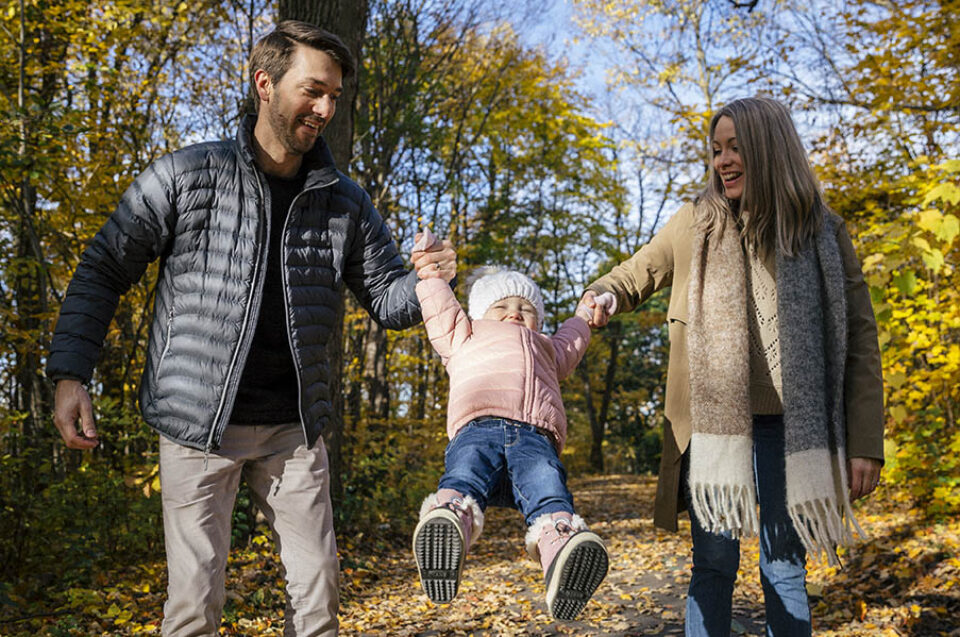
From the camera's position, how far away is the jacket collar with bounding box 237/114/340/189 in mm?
2686

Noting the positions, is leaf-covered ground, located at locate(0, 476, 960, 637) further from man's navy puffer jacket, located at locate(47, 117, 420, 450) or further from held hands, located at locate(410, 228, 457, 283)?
held hands, located at locate(410, 228, 457, 283)

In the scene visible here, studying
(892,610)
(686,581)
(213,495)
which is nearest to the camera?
(213,495)

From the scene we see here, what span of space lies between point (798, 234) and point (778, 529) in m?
1.07

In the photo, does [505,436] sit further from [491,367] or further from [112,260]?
[112,260]

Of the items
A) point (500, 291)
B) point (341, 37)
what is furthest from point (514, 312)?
point (341, 37)

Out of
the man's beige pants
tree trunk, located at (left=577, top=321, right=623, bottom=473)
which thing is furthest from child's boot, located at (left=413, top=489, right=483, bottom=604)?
tree trunk, located at (left=577, top=321, right=623, bottom=473)

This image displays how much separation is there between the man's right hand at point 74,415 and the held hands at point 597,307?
6.02 ft

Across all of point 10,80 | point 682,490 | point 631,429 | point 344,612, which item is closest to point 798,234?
point 682,490

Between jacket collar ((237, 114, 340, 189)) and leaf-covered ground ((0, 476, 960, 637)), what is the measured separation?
3.44 metres

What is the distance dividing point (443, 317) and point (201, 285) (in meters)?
0.86

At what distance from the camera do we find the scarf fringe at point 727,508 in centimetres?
265

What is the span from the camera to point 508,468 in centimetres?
268

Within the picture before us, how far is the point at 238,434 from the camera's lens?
8.49ft

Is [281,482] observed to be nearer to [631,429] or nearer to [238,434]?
[238,434]
